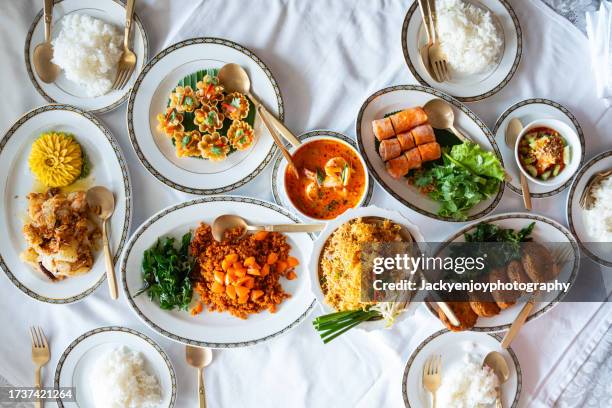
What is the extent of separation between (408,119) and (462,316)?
3.41 feet

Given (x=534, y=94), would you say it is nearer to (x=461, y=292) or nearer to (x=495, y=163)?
(x=495, y=163)

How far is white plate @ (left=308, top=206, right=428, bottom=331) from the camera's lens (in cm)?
230

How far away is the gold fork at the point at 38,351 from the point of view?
268 cm

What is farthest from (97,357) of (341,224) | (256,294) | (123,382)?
(341,224)

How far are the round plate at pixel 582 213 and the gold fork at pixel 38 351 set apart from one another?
2.90 metres

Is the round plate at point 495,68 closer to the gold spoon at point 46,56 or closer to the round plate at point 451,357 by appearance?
the round plate at point 451,357

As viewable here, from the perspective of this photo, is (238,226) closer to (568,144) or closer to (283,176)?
(283,176)

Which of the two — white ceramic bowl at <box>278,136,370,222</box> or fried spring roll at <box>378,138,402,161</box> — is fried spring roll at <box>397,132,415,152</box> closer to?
fried spring roll at <box>378,138,402,161</box>

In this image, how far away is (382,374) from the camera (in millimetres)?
2701

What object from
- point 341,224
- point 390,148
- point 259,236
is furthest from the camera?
point 259,236

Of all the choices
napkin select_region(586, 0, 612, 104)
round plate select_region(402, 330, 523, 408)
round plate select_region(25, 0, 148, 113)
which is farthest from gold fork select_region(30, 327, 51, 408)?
napkin select_region(586, 0, 612, 104)

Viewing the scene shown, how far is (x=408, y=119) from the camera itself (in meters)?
2.51

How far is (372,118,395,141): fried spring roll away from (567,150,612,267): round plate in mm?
1021

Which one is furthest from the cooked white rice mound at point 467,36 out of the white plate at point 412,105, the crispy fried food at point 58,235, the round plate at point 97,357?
the round plate at point 97,357
